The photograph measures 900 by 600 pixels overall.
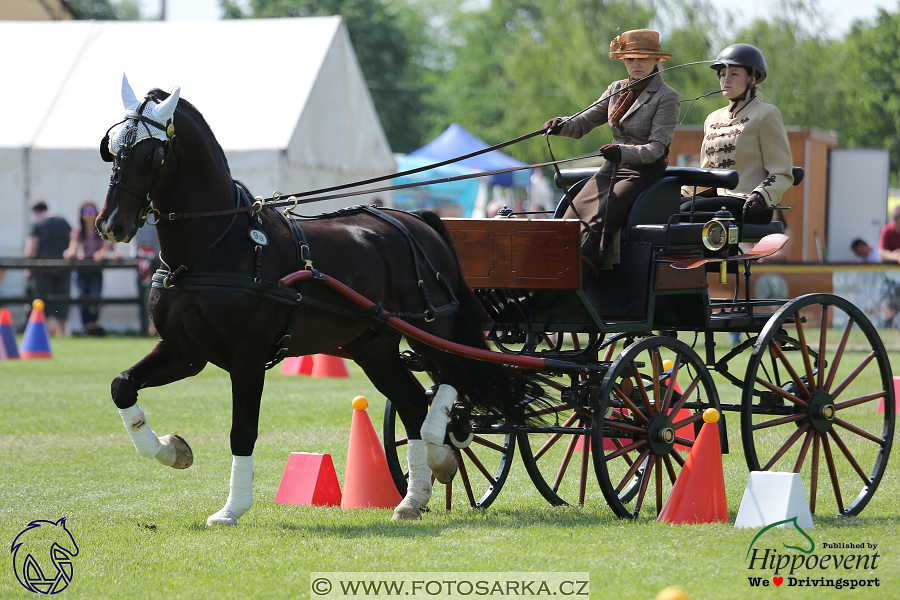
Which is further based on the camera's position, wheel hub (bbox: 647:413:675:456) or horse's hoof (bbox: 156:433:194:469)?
wheel hub (bbox: 647:413:675:456)

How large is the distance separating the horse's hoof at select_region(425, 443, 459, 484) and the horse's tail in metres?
0.37

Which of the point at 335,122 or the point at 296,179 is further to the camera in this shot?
the point at 335,122

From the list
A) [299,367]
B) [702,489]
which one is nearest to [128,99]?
[702,489]

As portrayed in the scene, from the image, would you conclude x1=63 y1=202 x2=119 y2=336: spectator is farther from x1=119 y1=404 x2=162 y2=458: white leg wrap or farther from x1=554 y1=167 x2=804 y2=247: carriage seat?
x1=554 y1=167 x2=804 y2=247: carriage seat

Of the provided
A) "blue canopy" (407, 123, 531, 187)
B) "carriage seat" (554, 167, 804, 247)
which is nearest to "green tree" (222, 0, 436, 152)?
"blue canopy" (407, 123, 531, 187)

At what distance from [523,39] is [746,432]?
126 feet

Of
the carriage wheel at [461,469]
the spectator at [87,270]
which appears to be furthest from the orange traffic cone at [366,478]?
the spectator at [87,270]

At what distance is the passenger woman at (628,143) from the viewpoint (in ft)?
19.9

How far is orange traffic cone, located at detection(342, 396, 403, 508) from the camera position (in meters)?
6.18

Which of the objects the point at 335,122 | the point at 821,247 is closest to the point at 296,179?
the point at 335,122

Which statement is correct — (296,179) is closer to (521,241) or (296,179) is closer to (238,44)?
(238,44)

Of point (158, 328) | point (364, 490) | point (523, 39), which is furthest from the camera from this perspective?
point (523, 39)

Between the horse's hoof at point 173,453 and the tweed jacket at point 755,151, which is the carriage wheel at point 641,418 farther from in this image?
the horse's hoof at point 173,453

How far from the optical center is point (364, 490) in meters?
6.18
